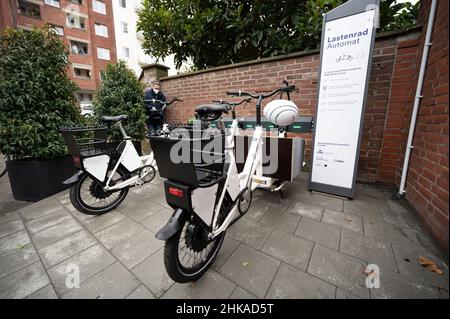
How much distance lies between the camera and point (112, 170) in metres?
2.37

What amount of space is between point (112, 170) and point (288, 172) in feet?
7.06

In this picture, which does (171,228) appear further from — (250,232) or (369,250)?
(369,250)

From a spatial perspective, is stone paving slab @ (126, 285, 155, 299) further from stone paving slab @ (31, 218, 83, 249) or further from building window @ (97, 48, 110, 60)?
building window @ (97, 48, 110, 60)

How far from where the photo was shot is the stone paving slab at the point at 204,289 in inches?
49.5

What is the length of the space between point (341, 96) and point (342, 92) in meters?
0.05

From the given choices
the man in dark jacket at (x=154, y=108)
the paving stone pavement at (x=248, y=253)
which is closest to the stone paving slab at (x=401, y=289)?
the paving stone pavement at (x=248, y=253)

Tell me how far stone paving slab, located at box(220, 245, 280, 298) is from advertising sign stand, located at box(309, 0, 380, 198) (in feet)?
5.23

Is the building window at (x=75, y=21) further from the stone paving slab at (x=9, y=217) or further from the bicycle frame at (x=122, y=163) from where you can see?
the bicycle frame at (x=122, y=163)

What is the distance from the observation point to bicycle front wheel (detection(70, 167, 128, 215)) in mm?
2102

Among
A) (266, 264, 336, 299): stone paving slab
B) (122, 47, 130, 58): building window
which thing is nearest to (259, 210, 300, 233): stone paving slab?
(266, 264, 336, 299): stone paving slab

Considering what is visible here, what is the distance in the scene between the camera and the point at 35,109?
265 cm

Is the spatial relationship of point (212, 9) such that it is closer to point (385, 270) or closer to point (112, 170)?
point (112, 170)

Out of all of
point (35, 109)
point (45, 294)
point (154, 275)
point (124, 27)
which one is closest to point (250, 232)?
point (154, 275)
